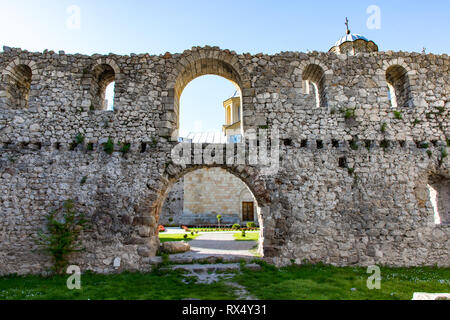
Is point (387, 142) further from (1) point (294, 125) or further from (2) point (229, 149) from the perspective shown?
(2) point (229, 149)

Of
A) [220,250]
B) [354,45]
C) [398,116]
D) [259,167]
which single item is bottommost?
[220,250]

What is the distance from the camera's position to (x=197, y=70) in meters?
10.0

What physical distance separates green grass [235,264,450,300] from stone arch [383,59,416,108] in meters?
5.77

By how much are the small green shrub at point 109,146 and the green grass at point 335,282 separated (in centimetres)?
568

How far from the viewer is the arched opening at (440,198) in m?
8.87

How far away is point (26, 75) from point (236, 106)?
24306 millimetres

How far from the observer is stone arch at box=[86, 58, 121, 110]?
9.19 m

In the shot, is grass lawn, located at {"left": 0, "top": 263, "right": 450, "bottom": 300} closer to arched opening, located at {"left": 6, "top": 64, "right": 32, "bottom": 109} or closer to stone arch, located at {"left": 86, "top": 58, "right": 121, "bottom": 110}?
stone arch, located at {"left": 86, "top": 58, "right": 121, "bottom": 110}

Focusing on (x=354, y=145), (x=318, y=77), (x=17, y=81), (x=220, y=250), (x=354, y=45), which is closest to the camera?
(x=354, y=145)

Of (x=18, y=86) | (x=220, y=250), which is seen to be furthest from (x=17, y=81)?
(x=220, y=250)

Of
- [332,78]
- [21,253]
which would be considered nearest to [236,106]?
[332,78]

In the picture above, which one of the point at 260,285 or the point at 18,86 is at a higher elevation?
the point at 18,86

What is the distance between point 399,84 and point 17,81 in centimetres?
1444

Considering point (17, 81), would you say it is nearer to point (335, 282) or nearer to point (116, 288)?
point (116, 288)
